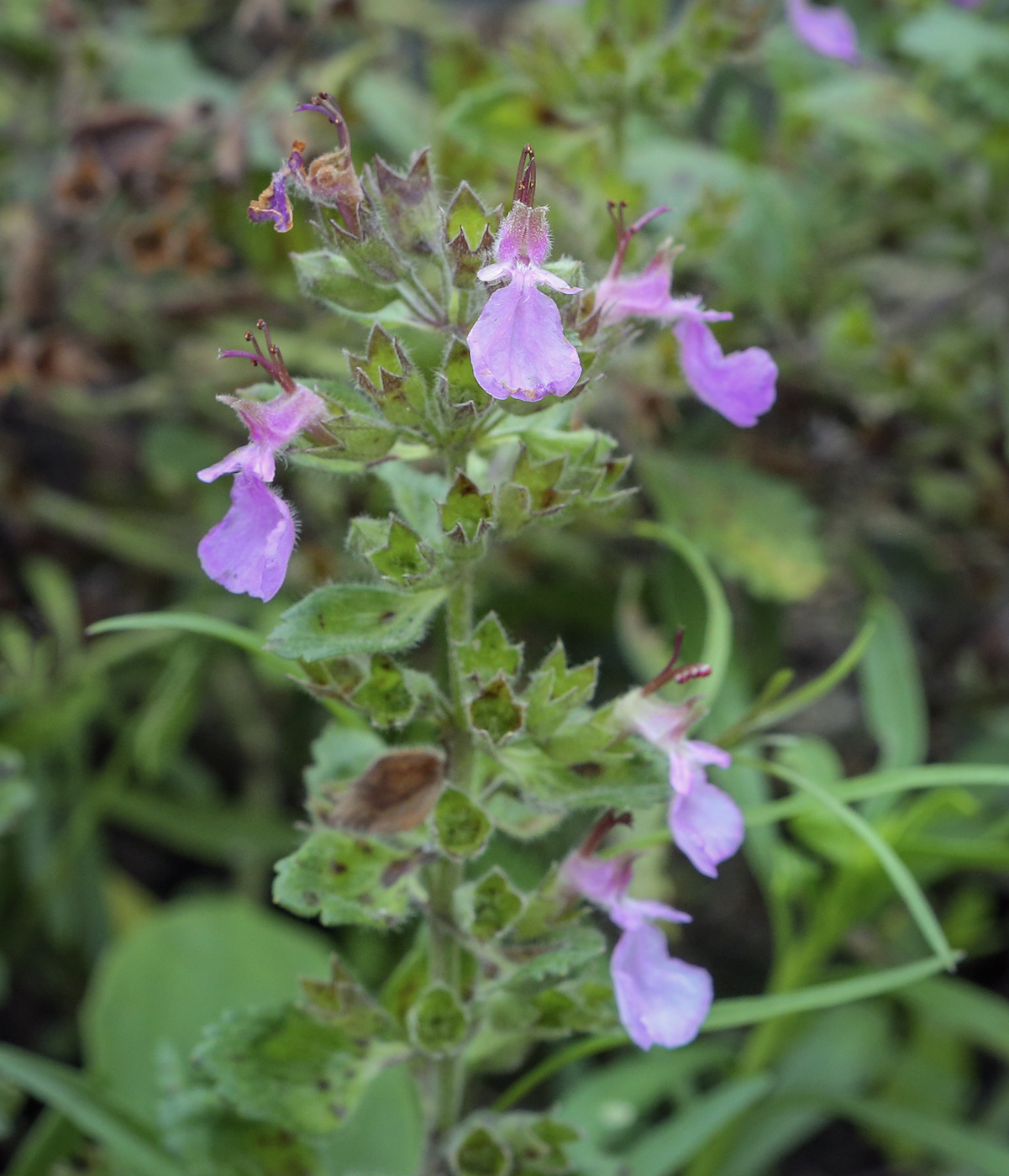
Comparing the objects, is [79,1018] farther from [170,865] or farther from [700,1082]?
[700,1082]

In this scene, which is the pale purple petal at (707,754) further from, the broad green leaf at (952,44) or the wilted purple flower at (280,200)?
the broad green leaf at (952,44)

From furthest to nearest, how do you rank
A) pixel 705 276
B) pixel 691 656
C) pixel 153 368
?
pixel 153 368, pixel 705 276, pixel 691 656

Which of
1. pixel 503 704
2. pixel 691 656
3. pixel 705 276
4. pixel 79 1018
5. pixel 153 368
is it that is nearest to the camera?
pixel 503 704

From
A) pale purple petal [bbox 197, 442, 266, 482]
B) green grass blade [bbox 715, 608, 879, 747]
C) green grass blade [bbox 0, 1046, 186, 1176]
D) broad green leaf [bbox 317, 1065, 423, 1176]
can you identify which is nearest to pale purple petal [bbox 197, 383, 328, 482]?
pale purple petal [bbox 197, 442, 266, 482]

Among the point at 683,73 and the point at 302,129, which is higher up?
the point at 683,73

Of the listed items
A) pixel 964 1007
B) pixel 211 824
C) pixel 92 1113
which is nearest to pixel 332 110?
pixel 92 1113

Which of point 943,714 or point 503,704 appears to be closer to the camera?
point 503,704

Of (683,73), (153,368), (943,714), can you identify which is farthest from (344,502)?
(943,714)
